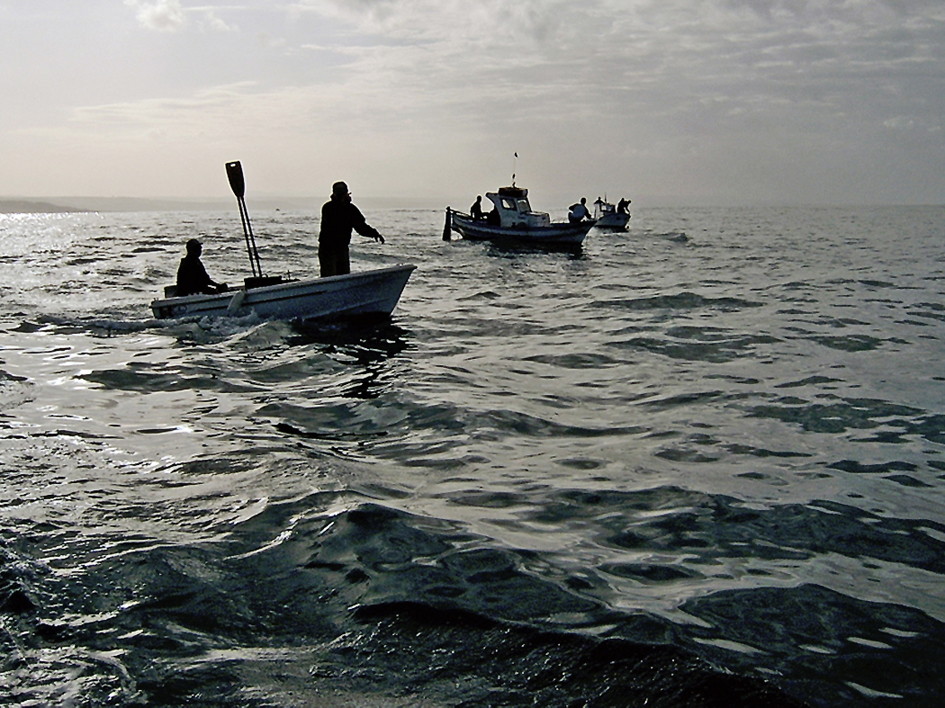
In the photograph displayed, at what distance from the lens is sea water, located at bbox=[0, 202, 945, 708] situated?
3.40 meters

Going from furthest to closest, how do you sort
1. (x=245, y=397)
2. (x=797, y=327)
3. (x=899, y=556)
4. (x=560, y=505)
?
(x=797, y=327), (x=245, y=397), (x=560, y=505), (x=899, y=556)

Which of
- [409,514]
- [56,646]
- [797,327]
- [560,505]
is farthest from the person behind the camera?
[797,327]

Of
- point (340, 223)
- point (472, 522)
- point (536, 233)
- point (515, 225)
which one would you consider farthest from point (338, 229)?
point (515, 225)

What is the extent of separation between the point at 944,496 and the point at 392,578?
4.35 m

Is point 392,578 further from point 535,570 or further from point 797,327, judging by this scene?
point 797,327

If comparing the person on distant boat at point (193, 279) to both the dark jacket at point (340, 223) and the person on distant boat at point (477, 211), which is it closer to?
the dark jacket at point (340, 223)

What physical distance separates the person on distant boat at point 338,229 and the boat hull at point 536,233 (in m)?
22.8

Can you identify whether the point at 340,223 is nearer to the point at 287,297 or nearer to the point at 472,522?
the point at 287,297

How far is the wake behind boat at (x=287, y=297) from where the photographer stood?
1347 centimetres

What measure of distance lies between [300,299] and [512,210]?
26676 mm

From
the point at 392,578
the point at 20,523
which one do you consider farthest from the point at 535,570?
the point at 20,523

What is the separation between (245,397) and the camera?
8.98 m

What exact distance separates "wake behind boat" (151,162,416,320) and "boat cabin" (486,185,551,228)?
82.1 feet

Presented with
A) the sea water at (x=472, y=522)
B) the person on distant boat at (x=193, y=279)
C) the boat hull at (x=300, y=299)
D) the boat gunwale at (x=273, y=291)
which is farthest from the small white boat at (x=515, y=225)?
the sea water at (x=472, y=522)
